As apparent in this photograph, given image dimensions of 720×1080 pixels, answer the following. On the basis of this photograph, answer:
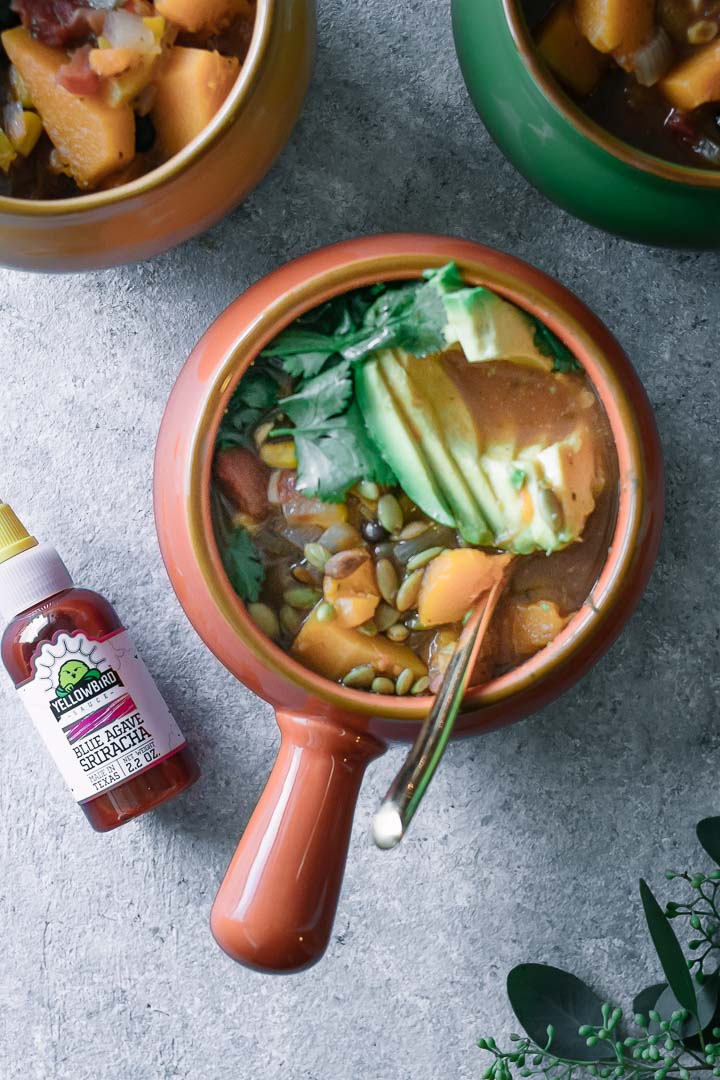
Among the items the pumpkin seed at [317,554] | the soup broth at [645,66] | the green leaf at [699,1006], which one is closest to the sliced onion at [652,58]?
the soup broth at [645,66]

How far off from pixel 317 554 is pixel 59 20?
0.55m

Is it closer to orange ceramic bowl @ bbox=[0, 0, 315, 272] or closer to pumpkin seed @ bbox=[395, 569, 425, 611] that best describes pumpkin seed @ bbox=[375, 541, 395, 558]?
pumpkin seed @ bbox=[395, 569, 425, 611]

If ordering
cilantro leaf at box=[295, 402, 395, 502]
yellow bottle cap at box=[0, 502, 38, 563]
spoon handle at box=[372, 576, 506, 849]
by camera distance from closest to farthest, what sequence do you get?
1. spoon handle at box=[372, 576, 506, 849]
2. cilantro leaf at box=[295, 402, 395, 502]
3. yellow bottle cap at box=[0, 502, 38, 563]

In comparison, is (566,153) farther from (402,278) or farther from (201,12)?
(201,12)

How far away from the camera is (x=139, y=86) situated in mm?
1002

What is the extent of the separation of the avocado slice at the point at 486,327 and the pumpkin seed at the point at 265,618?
30cm

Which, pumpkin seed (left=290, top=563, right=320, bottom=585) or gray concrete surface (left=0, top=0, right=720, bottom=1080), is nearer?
pumpkin seed (left=290, top=563, right=320, bottom=585)

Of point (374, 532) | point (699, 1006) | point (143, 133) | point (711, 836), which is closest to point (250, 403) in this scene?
point (374, 532)

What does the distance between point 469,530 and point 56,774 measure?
641 millimetres

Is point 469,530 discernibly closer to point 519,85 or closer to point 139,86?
point 519,85

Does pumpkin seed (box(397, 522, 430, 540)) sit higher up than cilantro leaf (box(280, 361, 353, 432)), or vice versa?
cilantro leaf (box(280, 361, 353, 432))

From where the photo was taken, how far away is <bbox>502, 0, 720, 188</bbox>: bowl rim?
95cm

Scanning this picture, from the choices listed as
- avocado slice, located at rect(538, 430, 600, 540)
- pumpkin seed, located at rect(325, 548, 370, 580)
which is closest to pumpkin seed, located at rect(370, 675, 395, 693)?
pumpkin seed, located at rect(325, 548, 370, 580)

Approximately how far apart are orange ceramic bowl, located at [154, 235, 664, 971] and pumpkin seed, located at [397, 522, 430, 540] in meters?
0.15
